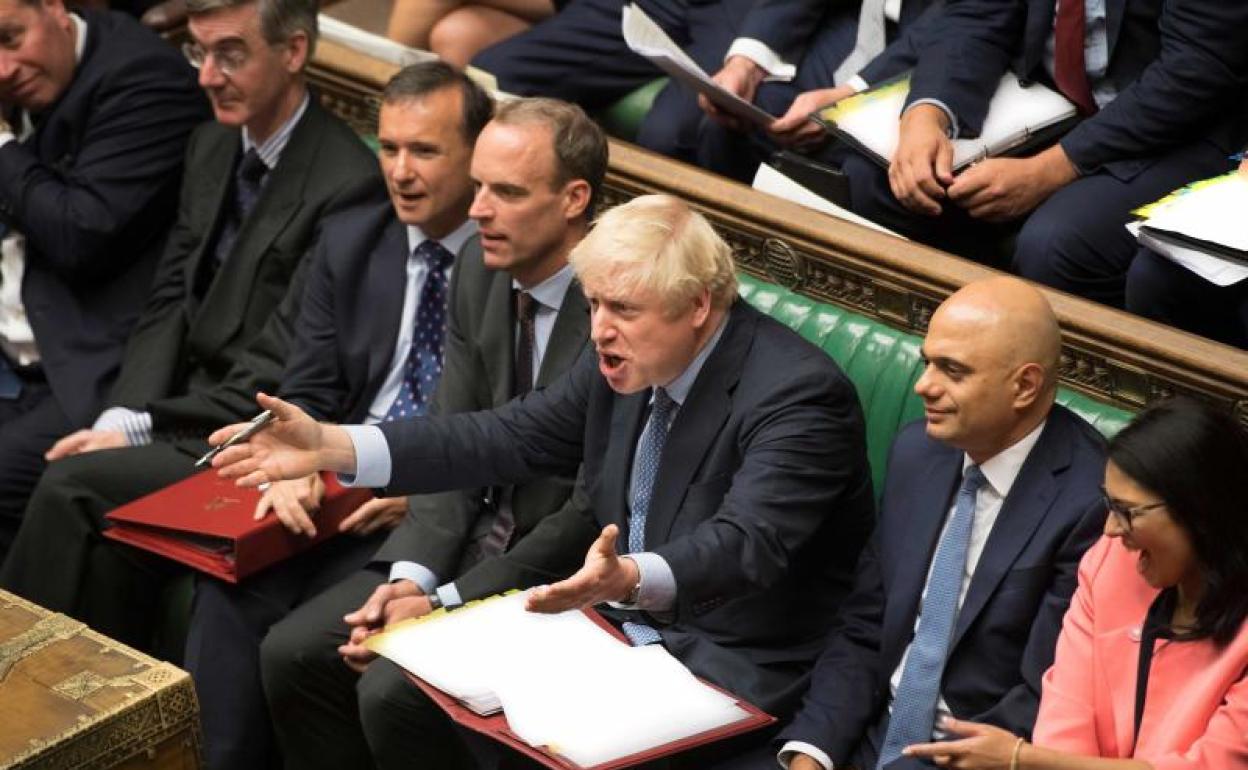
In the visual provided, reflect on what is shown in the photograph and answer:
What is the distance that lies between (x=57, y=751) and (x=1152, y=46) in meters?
2.26

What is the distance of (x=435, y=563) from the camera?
143 inches

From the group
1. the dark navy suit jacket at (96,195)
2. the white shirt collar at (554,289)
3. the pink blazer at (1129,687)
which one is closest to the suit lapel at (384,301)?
the white shirt collar at (554,289)

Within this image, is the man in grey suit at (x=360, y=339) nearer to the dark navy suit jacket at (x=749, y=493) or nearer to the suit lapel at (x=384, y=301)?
the suit lapel at (x=384, y=301)

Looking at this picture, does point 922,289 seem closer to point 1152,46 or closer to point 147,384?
point 1152,46

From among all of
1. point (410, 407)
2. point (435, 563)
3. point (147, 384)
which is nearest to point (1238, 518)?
point (435, 563)

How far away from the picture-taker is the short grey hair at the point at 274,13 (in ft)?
14.3

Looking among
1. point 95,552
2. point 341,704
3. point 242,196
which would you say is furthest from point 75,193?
point 341,704

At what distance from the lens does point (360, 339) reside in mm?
4031

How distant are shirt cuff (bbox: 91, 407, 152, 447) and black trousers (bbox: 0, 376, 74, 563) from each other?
14 cm

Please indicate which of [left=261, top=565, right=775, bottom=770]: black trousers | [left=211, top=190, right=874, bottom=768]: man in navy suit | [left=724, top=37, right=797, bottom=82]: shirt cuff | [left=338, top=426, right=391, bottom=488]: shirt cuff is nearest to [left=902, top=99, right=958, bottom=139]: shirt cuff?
[left=724, top=37, right=797, bottom=82]: shirt cuff

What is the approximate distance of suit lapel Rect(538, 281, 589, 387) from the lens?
11.8ft

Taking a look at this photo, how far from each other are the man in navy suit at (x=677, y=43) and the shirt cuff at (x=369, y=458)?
4.03 ft

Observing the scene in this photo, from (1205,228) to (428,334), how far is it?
1604mm

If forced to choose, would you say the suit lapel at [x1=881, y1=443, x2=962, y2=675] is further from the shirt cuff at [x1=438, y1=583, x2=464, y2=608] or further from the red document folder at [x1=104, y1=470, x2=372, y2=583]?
the red document folder at [x1=104, y1=470, x2=372, y2=583]
